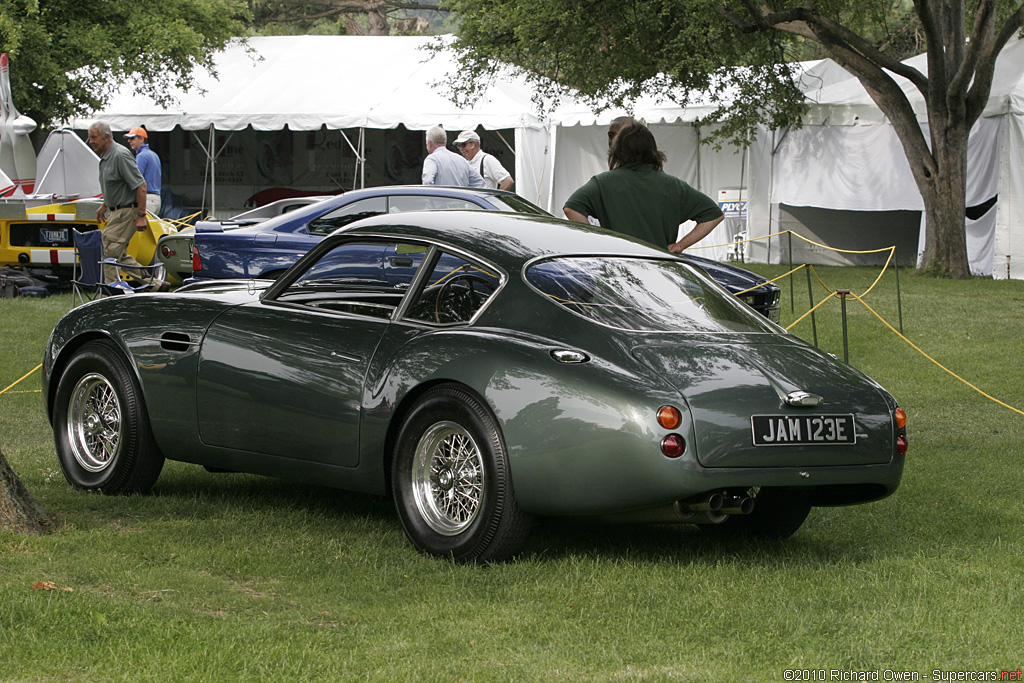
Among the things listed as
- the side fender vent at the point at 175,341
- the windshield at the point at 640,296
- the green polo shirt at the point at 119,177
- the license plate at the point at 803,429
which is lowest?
the license plate at the point at 803,429

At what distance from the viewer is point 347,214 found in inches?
466

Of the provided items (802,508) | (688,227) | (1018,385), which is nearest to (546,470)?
(802,508)

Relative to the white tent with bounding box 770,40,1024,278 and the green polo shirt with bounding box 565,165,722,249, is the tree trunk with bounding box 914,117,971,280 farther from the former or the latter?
the green polo shirt with bounding box 565,165,722,249

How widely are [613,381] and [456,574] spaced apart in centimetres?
91

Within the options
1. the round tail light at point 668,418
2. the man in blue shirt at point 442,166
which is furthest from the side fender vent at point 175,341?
the man in blue shirt at point 442,166

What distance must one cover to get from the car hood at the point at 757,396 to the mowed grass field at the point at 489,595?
1.50ft

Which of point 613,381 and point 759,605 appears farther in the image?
point 613,381

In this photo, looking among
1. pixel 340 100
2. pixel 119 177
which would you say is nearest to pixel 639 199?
pixel 119 177

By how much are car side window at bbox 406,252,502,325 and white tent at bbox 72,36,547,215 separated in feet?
61.6

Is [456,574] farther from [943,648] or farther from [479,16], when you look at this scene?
[479,16]

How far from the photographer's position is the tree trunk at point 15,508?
16.2ft

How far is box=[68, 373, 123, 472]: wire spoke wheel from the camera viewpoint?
604 centimetres

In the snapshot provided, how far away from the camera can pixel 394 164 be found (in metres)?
31.5

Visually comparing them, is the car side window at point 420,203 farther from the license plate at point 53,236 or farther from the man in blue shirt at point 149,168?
the man in blue shirt at point 149,168
